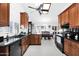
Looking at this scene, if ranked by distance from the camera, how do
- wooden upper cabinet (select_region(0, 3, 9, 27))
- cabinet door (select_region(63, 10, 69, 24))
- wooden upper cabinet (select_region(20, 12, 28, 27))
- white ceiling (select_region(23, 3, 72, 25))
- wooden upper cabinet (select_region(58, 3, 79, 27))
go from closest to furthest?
wooden upper cabinet (select_region(0, 3, 9, 27)) < white ceiling (select_region(23, 3, 72, 25)) < cabinet door (select_region(63, 10, 69, 24)) < wooden upper cabinet (select_region(58, 3, 79, 27)) < wooden upper cabinet (select_region(20, 12, 28, 27))

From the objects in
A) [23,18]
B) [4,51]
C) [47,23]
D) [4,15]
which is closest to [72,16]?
[47,23]

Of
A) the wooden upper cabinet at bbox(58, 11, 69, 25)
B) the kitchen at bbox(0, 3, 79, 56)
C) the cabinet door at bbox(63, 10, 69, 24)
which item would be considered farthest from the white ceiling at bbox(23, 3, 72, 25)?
the cabinet door at bbox(63, 10, 69, 24)

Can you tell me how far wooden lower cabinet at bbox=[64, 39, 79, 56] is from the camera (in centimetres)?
330

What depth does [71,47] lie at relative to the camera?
364cm

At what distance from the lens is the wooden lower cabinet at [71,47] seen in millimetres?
3303

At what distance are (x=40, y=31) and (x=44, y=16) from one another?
352 mm

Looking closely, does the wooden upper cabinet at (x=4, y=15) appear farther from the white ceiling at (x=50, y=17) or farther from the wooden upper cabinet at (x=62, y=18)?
the wooden upper cabinet at (x=62, y=18)

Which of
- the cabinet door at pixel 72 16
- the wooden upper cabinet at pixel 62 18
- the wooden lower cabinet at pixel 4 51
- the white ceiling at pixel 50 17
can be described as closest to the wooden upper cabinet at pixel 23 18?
the white ceiling at pixel 50 17

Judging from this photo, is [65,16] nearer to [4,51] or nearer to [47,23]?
[47,23]

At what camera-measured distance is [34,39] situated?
636 centimetres

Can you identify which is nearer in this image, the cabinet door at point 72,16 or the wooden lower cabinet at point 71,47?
the wooden lower cabinet at point 71,47

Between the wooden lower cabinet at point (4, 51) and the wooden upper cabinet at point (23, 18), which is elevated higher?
the wooden upper cabinet at point (23, 18)

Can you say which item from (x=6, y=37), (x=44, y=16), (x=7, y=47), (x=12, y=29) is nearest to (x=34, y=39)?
(x=12, y=29)

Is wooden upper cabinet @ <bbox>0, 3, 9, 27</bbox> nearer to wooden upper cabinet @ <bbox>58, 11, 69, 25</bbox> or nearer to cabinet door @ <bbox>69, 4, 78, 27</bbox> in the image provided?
wooden upper cabinet @ <bbox>58, 11, 69, 25</bbox>
